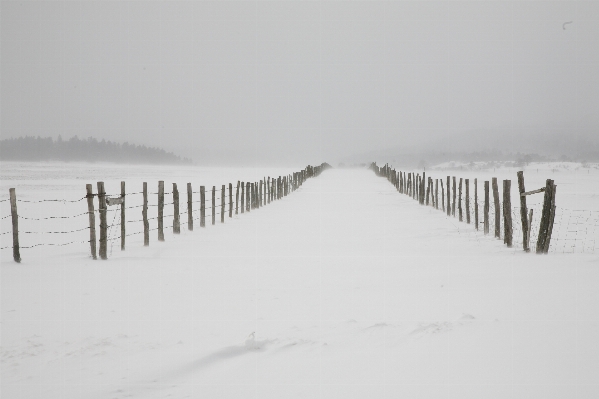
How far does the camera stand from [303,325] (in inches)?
210

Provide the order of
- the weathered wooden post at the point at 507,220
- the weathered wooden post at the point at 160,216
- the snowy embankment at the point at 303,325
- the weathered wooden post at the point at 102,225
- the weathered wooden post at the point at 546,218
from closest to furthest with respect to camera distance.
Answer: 1. the snowy embankment at the point at 303,325
2. the weathered wooden post at the point at 546,218
3. the weathered wooden post at the point at 102,225
4. the weathered wooden post at the point at 507,220
5. the weathered wooden post at the point at 160,216

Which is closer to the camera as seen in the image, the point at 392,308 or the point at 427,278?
the point at 392,308

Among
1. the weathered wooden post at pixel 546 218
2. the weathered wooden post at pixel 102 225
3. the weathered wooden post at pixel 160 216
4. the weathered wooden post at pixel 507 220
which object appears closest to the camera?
the weathered wooden post at pixel 546 218

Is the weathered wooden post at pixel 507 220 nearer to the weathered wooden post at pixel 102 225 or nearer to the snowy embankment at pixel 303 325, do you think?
the snowy embankment at pixel 303 325

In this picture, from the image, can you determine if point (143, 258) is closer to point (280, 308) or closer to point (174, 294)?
point (174, 294)

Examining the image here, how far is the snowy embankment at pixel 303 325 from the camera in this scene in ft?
13.1

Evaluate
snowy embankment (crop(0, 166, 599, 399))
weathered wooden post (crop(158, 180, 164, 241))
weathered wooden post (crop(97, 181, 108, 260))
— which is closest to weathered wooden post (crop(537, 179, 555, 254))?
snowy embankment (crop(0, 166, 599, 399))

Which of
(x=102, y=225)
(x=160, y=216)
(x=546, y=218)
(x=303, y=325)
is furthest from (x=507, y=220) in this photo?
(x=102, y=225)

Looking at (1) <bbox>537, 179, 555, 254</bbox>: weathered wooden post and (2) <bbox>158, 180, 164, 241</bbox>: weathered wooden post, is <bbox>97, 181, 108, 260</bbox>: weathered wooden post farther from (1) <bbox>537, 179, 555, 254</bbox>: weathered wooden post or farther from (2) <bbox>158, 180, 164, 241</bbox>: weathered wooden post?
(1) <bbox>537, 179, 555, 254</bbox>: weathered wooden post

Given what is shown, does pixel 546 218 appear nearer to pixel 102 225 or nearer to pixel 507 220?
pixel 507 220

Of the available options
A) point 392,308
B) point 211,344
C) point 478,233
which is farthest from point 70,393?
point 478,233

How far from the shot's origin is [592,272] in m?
7.29

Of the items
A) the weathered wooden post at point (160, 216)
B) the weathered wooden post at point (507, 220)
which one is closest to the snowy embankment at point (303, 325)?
the weathered wooden post at point (507, 220)

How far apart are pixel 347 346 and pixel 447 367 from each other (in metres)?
1.01
